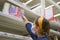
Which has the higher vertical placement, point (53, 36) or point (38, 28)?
point (38, 28)

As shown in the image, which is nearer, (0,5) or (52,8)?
(0,5)

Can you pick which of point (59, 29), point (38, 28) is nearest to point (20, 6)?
point (38, 28)

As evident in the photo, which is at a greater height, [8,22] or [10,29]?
[8,22]

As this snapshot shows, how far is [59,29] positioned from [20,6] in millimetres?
774

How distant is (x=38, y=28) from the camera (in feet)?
3.01

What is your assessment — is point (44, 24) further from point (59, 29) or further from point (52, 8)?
point (59, 29)

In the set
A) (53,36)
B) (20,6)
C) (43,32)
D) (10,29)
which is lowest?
(53,36)

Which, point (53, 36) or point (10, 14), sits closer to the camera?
point (10, 14)

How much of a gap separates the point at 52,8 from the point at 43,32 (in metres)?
0.81

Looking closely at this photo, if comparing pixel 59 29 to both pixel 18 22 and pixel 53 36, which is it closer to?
pixel 53 36

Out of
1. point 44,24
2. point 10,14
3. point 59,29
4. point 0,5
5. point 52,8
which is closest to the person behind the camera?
point 44,24

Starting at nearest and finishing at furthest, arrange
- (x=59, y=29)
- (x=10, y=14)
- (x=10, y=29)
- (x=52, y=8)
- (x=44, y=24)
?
(x=44, y=24)
(x=10, y=14)
(x=10, y=29)
(x=52, y=8)
(x=59, y=29)

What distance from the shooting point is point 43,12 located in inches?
57.4

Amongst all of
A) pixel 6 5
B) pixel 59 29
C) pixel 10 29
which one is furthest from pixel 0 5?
pixel 59 29
